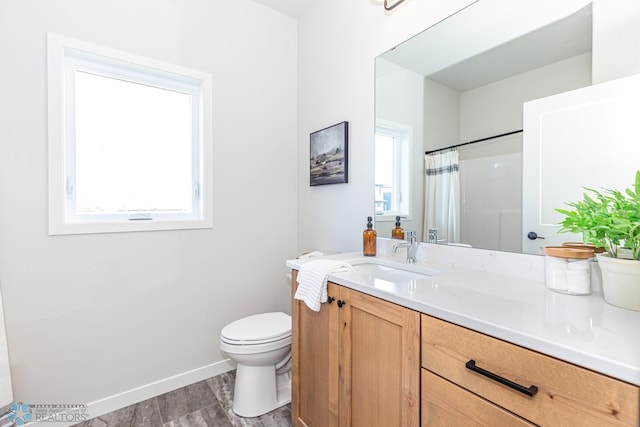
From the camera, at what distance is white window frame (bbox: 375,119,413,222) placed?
169 cm

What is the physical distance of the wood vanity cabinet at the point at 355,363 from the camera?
3.08 ft

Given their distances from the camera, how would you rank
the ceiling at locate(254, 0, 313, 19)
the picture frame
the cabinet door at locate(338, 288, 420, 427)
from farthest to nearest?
the ceiling at locate(254, 0, 313, 19) < the picture frame < the cabinet door at locate(338, 288, 420, 427)

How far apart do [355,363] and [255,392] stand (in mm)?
876

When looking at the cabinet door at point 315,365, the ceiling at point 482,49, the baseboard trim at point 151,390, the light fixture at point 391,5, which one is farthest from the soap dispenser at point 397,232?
the baseboard trim at point 151,390

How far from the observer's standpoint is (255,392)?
1707 millimetres

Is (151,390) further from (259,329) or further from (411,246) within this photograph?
(411,246)

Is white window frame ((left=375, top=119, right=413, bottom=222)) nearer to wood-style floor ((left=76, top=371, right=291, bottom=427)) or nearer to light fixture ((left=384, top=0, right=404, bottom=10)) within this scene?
light fixture ((left=384, top=0, right=404, bottom=10))

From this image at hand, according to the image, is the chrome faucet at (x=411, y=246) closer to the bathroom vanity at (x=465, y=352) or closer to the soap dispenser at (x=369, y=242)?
the bathroom vanity at (x=465, y=352)

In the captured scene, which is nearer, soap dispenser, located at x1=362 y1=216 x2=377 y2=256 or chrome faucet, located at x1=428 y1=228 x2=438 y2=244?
chrome faucet, located at x1=428 y1=228 x2=438 y2=244

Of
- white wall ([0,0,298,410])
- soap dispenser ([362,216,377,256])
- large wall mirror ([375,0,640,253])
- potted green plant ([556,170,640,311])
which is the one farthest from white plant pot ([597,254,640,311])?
white wall ([0,0,298,410])

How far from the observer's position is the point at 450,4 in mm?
1432

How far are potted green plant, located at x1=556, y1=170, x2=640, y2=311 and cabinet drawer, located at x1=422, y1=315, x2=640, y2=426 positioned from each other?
40cm

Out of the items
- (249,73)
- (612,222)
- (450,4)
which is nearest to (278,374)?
(612,222)

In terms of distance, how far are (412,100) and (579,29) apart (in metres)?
0.73
